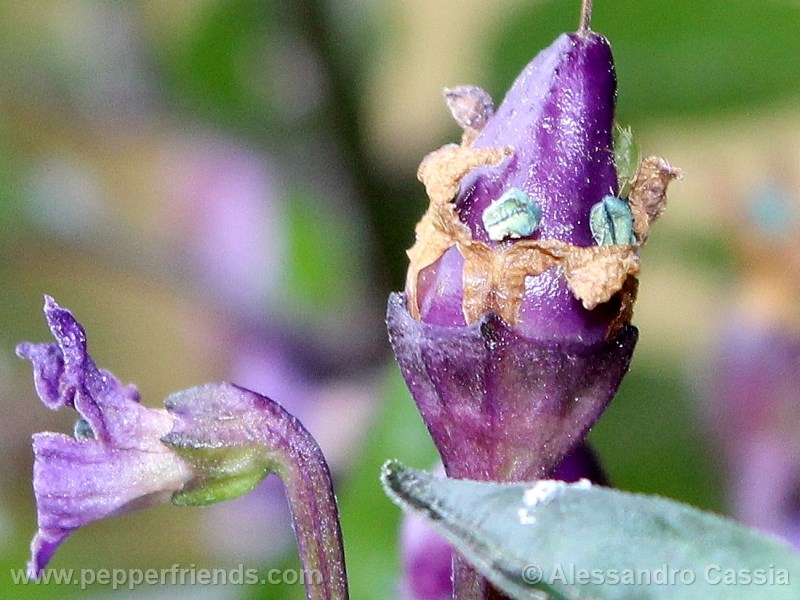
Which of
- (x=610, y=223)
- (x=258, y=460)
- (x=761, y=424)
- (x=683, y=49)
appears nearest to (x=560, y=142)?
(x=610, y=223)

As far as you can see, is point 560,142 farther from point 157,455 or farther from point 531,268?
point 157,455

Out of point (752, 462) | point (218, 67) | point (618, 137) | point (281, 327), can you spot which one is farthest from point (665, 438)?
point (618, 137)

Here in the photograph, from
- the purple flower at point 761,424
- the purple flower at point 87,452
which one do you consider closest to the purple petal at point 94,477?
the purple flower at point 87,452

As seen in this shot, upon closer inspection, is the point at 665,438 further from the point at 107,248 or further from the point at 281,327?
the point at 107,248
